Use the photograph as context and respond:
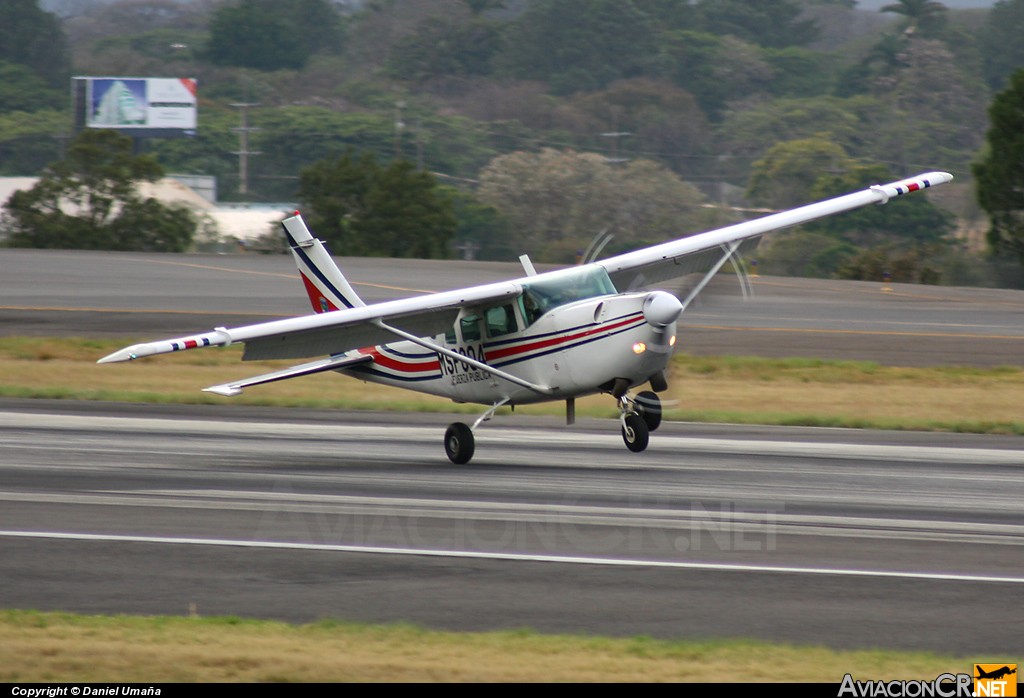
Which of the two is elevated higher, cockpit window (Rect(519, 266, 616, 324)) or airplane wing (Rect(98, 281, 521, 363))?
cockpit window (Rect(519, 266, 616, 324))

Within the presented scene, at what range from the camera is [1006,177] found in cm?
5234

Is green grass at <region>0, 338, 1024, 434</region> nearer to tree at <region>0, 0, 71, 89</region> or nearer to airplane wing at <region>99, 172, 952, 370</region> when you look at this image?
airplane wing at <region>99, 172, 952, 370</region>

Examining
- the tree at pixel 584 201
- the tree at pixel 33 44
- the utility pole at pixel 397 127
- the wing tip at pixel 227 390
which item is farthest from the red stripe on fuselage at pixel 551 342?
the tree at pixel 33 44

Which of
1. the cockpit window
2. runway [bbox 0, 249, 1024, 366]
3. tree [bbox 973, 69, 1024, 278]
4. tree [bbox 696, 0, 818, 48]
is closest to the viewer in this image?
the cockpit window

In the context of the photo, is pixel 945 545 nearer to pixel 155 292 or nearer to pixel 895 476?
pixel 895 476

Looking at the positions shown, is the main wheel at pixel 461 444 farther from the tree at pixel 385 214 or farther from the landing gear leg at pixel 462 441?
the tree at pixel 385 214

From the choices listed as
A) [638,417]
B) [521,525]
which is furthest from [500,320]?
[521,525]

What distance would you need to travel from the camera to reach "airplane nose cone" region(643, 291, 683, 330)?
16.7 metres

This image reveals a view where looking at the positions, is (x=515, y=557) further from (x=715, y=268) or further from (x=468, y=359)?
(x=715, y=268)

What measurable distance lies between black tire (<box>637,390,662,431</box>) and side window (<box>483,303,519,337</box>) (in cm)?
177

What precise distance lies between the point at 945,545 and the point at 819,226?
71245mm

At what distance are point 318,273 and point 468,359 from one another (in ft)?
10.8

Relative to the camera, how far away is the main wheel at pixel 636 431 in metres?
18.2

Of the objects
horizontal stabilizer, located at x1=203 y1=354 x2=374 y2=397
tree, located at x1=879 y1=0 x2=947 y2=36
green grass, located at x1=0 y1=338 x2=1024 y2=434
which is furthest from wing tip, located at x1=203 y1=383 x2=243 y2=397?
tree, located at x1=879 y1=0 x2=947 y2=36
